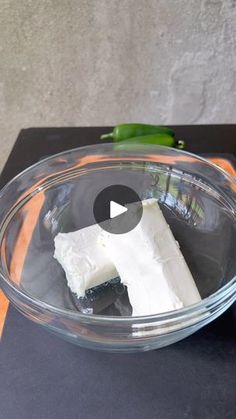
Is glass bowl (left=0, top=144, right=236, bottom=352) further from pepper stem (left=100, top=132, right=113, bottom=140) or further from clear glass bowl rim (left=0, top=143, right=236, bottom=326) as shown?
pepper stem (left=100, top=132, right=113, bottom=140)

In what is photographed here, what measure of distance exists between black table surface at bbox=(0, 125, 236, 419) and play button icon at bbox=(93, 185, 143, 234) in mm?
176

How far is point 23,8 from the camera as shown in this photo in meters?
1.17

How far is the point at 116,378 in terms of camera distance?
1.73 ft

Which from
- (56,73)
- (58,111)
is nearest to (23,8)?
(56,73)

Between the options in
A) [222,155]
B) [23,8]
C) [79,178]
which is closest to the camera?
[79,178]

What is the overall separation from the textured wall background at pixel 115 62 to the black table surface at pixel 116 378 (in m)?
0.84

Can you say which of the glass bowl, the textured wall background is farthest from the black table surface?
the textured wall background

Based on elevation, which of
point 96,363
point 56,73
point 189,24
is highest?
point 189,24

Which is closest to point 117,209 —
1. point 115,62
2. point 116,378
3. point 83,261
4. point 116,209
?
point 116,209

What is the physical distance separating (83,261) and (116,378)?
15cm

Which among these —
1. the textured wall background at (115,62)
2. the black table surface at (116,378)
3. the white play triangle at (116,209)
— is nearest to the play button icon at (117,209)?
the white play triangle at (116,209)

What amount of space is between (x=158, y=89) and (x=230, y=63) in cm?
21

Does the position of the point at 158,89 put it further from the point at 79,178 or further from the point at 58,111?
the point at 79,178

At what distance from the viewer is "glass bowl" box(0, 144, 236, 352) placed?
49 centimetres
